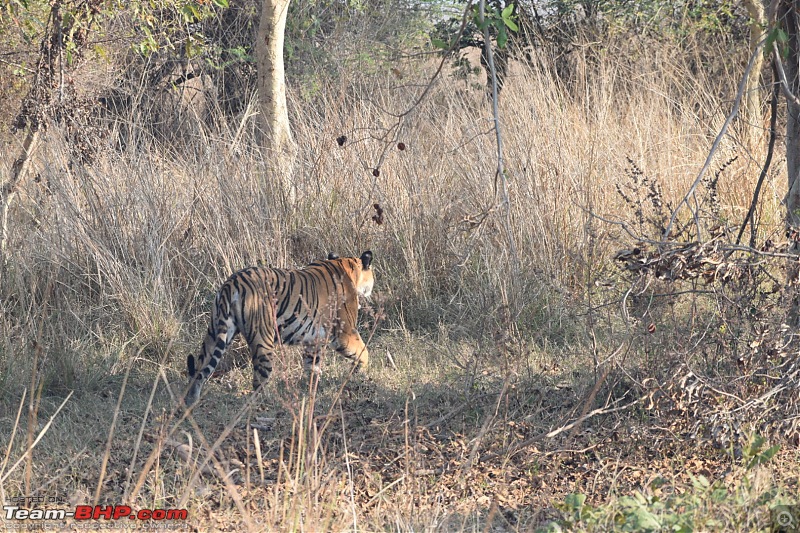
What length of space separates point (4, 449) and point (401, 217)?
3.37 metres

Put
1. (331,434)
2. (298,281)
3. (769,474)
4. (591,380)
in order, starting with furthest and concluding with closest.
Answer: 1. (298,281)
2. (591,380)
3. (331,434)
4. (769,474)

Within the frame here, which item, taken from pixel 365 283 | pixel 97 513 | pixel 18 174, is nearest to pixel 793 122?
pixel 365 283

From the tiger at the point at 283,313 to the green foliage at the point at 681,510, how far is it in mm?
1878

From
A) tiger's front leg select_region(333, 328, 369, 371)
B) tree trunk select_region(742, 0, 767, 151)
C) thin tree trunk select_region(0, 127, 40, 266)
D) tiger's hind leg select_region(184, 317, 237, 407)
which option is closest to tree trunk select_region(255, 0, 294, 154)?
thin tree trunk select_region(0, 127, 40, 266)

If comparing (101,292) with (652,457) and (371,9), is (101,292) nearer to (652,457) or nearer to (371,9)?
(652,457)

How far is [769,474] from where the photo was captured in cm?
346

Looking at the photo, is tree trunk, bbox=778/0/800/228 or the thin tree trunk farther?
the thin tree trunk

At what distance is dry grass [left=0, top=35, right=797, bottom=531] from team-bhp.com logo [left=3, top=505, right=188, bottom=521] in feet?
0.31

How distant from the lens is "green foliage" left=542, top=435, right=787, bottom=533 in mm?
2926

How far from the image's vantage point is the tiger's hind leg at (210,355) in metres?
4.73

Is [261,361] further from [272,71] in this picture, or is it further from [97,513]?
[272,71]

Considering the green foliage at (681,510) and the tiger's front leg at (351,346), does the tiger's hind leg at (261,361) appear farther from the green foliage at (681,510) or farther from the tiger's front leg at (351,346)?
the green foliage at (681,510)

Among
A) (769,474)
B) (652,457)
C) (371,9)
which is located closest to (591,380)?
(652,457)

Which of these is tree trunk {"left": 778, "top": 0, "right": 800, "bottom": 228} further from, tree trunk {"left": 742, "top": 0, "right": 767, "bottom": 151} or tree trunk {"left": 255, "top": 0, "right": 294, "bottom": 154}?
tree trunk {"left": 255, "top": 0, "right": 294, "bottom": 154}
